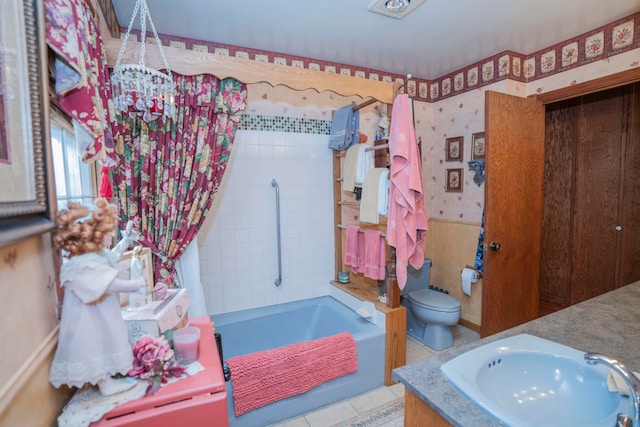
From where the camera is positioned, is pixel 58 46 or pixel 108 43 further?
pixel 108 43

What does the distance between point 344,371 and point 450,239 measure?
1817mm

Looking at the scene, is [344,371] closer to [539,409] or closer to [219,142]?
[539,409]

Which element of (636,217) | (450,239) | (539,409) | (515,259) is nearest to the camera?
(539,409)

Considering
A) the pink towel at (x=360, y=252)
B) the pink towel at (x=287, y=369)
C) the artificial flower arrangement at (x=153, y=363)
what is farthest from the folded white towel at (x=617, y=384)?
the pink towel at (x=360, y=252)

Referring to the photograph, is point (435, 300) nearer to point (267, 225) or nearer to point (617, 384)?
point (267, 225)

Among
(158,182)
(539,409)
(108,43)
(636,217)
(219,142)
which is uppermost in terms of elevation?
(108,43)

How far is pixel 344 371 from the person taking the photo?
198cm

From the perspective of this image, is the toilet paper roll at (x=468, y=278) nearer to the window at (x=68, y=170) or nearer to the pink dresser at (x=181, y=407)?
the pink dresser at (x=181, y=407)

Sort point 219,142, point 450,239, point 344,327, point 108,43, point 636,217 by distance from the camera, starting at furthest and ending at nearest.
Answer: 1. point 450,239
2. point 636,217
3. point 344,327
4. point 219,142
5. point 108,43

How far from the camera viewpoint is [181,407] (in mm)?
812

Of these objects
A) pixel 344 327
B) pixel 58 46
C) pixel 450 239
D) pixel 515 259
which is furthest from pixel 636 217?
pixel 58 46

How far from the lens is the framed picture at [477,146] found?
9.12 ft

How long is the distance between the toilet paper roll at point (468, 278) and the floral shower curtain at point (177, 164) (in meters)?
2.26

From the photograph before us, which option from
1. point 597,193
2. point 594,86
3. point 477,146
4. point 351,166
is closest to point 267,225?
point 351,166
